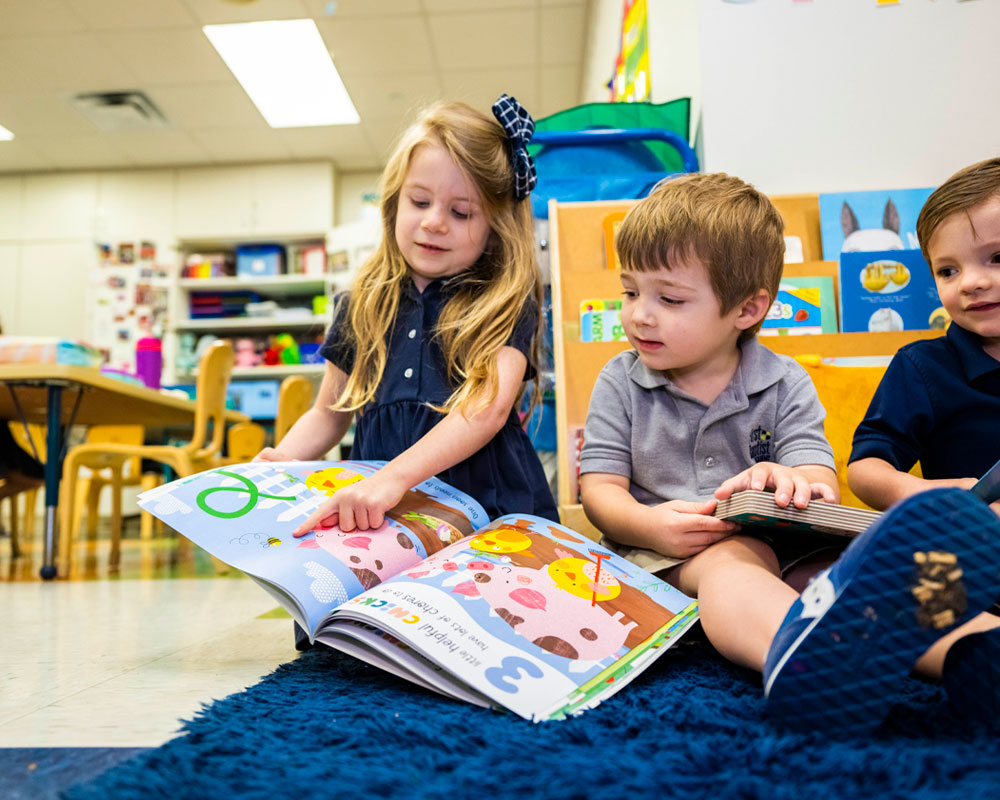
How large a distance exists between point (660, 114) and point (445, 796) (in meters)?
1.62

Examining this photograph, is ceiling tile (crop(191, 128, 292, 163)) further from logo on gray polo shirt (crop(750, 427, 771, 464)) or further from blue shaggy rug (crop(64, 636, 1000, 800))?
blue shaggy rug (crop(64, 636, 1000, 800))

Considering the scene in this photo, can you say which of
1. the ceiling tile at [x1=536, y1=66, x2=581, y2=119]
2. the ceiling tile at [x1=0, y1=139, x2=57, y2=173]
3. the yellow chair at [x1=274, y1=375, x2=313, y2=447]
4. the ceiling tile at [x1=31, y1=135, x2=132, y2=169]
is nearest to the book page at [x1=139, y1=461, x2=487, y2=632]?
the yellow chair at [x1=274, y1=375, x2=313, y2=447]

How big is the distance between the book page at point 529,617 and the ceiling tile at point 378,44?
3287mm

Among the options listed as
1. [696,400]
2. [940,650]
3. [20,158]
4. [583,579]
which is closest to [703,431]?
[696,400]

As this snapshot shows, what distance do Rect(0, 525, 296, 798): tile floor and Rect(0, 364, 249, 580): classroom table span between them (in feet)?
1.04

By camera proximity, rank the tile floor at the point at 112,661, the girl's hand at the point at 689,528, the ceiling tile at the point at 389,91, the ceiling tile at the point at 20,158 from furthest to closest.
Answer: the ceiling tile at the point at 20,158 → the ceiling tile at the point at 389,91 → the girl's hand at the point at 689,528 → the tile floor at the point at 112,661

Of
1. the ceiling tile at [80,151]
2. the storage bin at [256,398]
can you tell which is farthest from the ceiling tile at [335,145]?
the storage bin at [256,398]

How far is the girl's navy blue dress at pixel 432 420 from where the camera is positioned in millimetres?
1063

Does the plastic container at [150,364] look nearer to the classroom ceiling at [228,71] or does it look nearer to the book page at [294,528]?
the classroom ceiling at [228,71]

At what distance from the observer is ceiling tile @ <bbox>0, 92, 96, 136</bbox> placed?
412cm

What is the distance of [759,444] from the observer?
0.93 m

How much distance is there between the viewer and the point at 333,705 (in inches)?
23.3

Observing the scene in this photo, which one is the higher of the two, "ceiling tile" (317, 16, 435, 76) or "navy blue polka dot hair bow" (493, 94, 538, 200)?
"ceiling tile" (317, 16, 435, 76)

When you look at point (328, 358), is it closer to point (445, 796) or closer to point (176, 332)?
point (445, 796)
